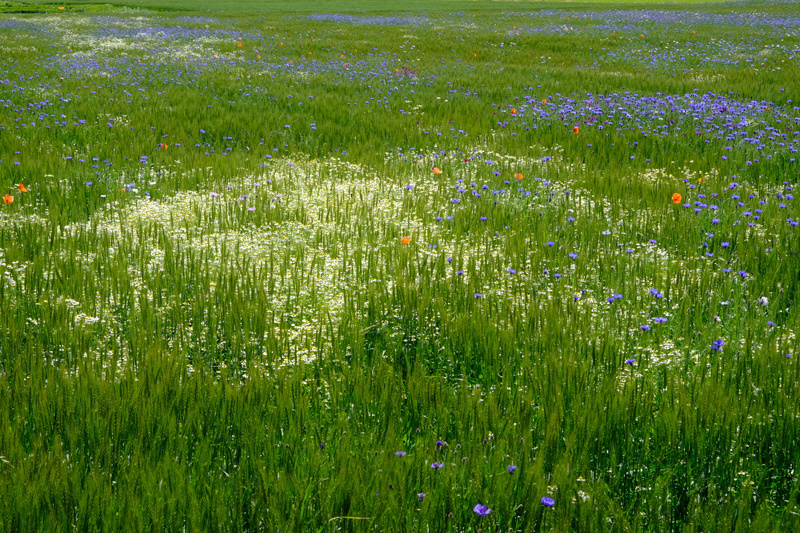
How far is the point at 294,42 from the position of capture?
2081cm

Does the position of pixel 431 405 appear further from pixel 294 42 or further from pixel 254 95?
pixel 294 42

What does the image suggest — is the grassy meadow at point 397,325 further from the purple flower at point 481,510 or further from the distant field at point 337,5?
the distant field at point 337,5

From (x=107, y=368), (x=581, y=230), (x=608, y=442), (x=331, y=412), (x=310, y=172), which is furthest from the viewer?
(x=310, y=172)

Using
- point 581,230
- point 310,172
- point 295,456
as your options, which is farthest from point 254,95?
point 295,456

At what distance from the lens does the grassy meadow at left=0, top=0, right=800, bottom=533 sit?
219 centimetres

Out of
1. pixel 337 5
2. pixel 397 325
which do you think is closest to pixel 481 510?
pixel 397 325

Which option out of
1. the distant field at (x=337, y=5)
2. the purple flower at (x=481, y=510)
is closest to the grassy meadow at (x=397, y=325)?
the purple flower at (x=481, y=510)

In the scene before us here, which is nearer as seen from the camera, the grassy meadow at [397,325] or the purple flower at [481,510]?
the purple flower at [481,510]

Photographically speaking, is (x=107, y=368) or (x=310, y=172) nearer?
(x=107, y=368)

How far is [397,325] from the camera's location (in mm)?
3584

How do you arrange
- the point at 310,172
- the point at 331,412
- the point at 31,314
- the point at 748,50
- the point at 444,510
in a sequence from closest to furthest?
the point at 444,510, the point at 331,412, the point at 31,314, the point at 310,172, the point at 748,50

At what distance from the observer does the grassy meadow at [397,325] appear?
2186 mm

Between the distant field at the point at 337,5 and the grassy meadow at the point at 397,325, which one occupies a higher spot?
the distant field at the point at 337,5

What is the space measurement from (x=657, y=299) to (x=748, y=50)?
18391 mm
